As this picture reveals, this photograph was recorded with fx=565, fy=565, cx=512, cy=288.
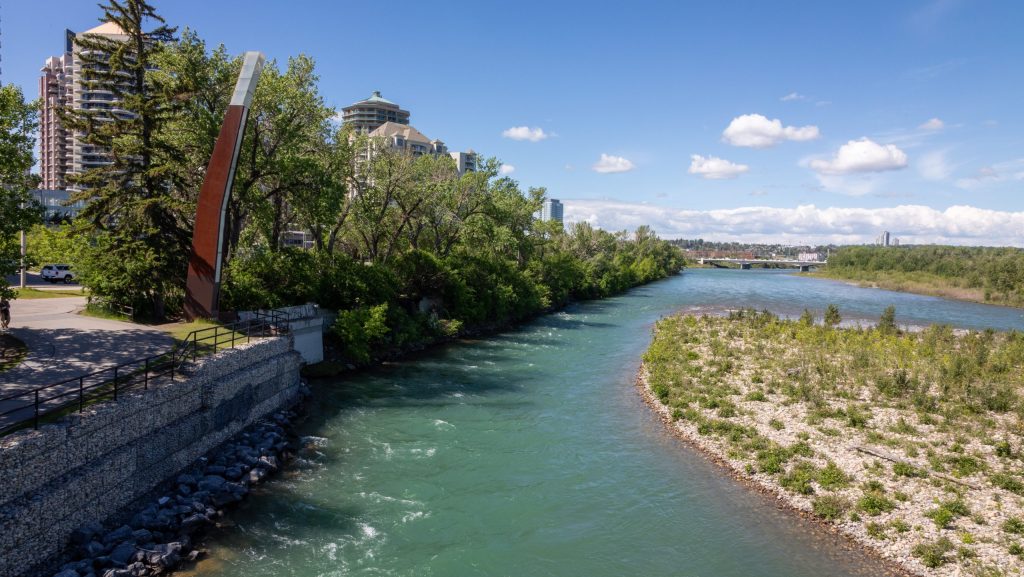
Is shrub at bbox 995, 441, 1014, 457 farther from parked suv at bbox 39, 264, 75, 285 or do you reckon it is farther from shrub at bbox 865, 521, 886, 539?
parked suv at bbox 39, 264, 75, 285

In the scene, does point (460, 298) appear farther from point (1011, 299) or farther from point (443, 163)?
point (1011, 299)

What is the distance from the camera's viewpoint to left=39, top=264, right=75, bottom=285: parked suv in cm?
4547

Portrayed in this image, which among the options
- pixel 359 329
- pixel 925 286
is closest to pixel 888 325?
pixel 359 329

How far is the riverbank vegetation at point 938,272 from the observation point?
98.6m

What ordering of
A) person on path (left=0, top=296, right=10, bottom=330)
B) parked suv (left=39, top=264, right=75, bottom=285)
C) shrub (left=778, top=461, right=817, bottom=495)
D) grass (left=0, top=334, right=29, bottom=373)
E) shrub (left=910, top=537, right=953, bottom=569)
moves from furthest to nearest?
1. parked suv (left=39, top=264, right=75, bottom=285)
2. person on path (left=0, top=296, right=10, bottom=330)
3. shrub (left=778, top=461, right=817, bottom=495)
4. grass (left=0, top=334, right=29, bottom=373)
5. shrub (left=910, top=537, right=953, bottom=569)

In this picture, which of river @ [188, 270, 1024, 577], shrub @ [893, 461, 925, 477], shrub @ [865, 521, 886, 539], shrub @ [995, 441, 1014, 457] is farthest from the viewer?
Answer: shrub @ [995, 441, 1014, 457]

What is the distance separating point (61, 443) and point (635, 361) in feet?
108

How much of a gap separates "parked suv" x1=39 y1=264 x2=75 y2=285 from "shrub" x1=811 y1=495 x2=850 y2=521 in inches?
2096

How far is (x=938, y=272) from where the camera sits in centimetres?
13150

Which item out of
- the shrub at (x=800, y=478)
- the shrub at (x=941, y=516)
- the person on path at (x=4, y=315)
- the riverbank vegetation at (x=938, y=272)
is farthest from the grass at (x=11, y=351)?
the riverbank vegetation at (x=938, y=272)

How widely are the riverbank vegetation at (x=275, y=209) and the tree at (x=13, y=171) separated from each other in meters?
5.36

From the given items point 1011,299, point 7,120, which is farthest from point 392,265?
point 1011,299

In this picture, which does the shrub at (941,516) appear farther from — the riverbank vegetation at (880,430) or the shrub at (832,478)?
the shrub at (832,478)

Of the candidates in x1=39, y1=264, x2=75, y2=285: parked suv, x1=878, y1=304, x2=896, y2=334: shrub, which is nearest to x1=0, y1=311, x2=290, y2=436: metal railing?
x1=39, y1=264, x2=75, y2=285: parked suv
